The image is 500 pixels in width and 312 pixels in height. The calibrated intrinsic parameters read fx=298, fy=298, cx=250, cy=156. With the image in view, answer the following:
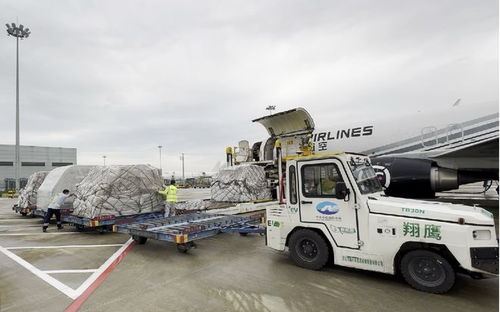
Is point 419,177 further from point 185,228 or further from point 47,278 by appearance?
point 47,278

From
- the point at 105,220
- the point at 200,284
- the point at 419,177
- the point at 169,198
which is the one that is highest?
the point at 419,177

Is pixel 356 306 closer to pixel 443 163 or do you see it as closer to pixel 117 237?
pixel 117 237

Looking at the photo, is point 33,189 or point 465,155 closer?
point 465,155

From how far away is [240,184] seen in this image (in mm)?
15016

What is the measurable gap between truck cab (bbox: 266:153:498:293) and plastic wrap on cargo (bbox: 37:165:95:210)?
8.37 metres

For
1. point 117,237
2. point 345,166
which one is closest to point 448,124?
Answer: point 345,166

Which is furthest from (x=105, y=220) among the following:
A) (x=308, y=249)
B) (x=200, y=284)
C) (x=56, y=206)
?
(x=308, y=249)

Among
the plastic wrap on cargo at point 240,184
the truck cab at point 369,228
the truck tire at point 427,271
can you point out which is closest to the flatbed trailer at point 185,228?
the truck cab at point 369,228

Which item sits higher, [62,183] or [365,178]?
[365,178]

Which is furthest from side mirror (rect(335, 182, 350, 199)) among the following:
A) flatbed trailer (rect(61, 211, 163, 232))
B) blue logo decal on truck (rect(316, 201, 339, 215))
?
flatbed trailer (rect(61, 211, 163, 232))

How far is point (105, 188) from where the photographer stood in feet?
30.0

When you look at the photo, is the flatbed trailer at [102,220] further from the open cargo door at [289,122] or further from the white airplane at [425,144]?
the open cargo door at [289,122]

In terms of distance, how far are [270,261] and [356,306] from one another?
237 cm

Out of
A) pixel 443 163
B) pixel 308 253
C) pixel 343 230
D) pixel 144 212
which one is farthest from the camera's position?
pixel 443 163
